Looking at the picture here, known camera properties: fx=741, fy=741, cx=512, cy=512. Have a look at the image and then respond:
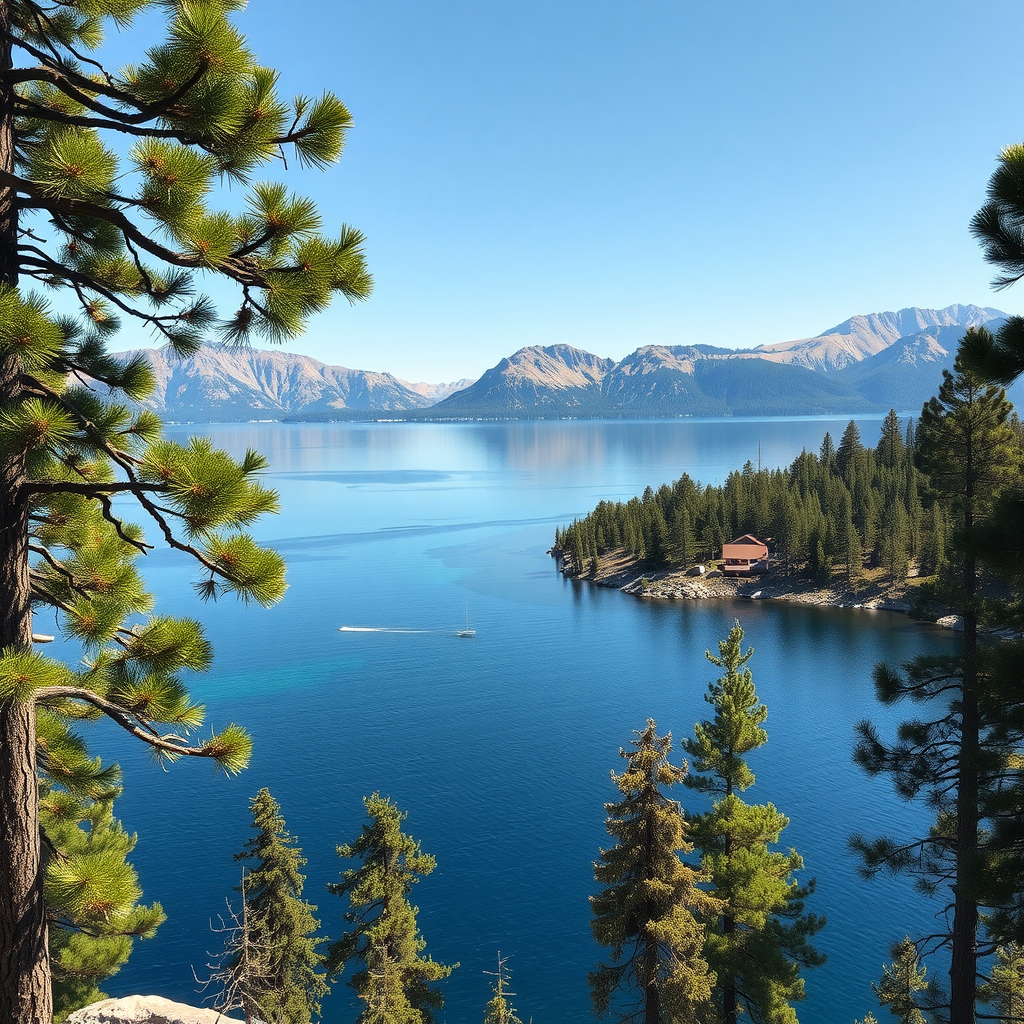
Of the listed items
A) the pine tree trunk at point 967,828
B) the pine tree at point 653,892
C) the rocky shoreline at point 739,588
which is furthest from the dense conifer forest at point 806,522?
the pine tree trunk at point 967,828

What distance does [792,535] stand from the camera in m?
89.8

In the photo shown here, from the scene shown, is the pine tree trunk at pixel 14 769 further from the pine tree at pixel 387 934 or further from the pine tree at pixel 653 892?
the pine tree at pixel 387 934

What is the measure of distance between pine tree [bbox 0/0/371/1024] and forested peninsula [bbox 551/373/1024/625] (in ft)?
266

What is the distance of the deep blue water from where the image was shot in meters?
29.5

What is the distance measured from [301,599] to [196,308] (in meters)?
78.1

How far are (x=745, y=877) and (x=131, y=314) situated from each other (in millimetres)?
18657

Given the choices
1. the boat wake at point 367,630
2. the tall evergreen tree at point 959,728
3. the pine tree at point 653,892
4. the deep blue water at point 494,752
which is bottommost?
the deep blue water at point 494,752

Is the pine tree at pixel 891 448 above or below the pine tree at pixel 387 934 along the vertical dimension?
above

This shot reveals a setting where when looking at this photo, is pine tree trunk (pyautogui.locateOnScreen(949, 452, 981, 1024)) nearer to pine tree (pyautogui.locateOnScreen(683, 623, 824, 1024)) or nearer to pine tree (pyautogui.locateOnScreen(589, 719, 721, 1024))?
→ pine tree (pyautogui.locateOnScreen(589, 719, 721, 1024))

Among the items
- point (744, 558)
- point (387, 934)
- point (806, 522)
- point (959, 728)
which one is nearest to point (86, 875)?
point (959, 728)

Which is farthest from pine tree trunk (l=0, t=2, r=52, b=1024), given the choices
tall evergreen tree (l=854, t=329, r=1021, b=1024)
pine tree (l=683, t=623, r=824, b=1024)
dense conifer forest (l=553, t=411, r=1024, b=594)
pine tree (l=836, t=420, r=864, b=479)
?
pine tree (l=836, t=420, r=864, b=479)

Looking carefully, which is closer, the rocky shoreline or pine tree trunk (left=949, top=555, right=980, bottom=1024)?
pine tree trunk (left=949, top=555, right=980, bottom=1024)

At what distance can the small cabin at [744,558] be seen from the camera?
9275 centimetres

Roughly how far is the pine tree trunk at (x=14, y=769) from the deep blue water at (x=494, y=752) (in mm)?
25617
